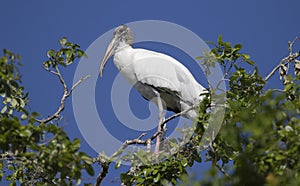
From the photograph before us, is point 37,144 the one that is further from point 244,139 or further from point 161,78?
point 161,78

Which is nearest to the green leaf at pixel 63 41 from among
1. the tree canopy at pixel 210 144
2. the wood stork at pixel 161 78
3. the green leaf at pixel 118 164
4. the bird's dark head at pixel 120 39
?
the tree canopy at pixel 210 144

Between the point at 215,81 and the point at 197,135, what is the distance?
832 millimetres

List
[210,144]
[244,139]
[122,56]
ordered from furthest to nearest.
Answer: [122,56] → [210,144] → [244,139]

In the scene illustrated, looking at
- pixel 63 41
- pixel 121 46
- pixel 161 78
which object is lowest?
pixel 63 41

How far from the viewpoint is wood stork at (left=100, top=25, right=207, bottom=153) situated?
8.64 meters

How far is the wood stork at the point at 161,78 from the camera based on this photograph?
8.64 m

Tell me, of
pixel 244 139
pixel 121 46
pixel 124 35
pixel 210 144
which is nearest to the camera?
pixel 244 139

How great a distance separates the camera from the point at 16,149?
14.8 feet

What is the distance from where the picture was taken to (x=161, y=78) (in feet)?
29.0

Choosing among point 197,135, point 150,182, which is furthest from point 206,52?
point 150,182

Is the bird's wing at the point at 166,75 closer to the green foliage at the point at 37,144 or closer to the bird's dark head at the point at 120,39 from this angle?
the bird's dark head at the point at 120,39

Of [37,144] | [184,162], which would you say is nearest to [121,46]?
[184,162]

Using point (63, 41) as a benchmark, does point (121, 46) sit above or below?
above

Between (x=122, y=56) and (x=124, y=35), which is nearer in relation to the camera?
(x=122, y=56)
